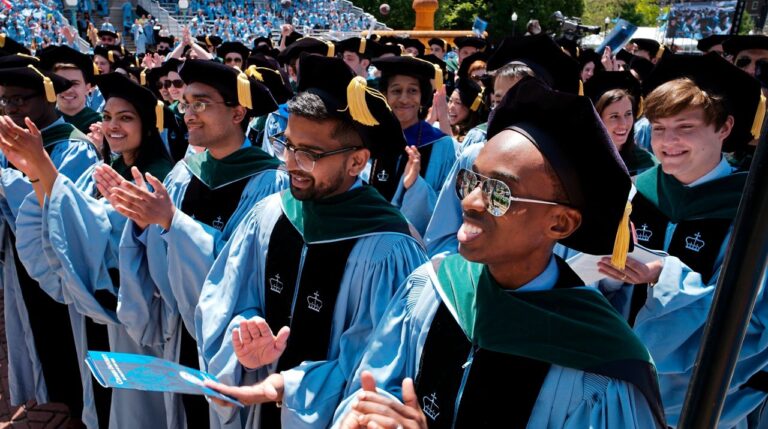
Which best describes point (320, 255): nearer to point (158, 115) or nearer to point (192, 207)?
point (192, 207)

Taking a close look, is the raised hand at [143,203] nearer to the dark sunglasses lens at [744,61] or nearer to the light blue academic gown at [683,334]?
the light blue academic gown at [683,334]

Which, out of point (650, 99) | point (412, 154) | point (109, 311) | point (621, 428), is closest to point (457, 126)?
point (412, 154)

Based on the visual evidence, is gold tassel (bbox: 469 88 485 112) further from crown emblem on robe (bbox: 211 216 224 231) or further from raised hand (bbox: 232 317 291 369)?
raised hand (bbox: 232 317 291 369)

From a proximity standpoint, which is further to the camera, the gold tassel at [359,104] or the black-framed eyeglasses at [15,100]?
the black-framed eyeglasses at [15,100]

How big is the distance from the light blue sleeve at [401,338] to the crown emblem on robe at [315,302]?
0.53m

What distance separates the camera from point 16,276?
4520mm

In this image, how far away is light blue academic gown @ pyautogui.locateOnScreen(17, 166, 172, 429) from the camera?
347cm

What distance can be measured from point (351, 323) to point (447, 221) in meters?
1.46

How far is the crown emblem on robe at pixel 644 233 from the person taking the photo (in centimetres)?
313

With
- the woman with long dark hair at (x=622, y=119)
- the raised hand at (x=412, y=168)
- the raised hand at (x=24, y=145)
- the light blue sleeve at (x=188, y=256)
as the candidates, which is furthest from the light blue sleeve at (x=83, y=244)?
the woman with long dark hair at (x=622, y=119)

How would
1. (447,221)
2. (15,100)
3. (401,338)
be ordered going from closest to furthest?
(401,338) < (447,221) < (15,100)

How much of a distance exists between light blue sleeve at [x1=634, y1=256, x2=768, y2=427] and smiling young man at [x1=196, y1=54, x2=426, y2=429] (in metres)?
1.07

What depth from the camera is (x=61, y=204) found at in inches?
137

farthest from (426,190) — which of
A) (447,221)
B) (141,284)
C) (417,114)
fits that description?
(141,284)
